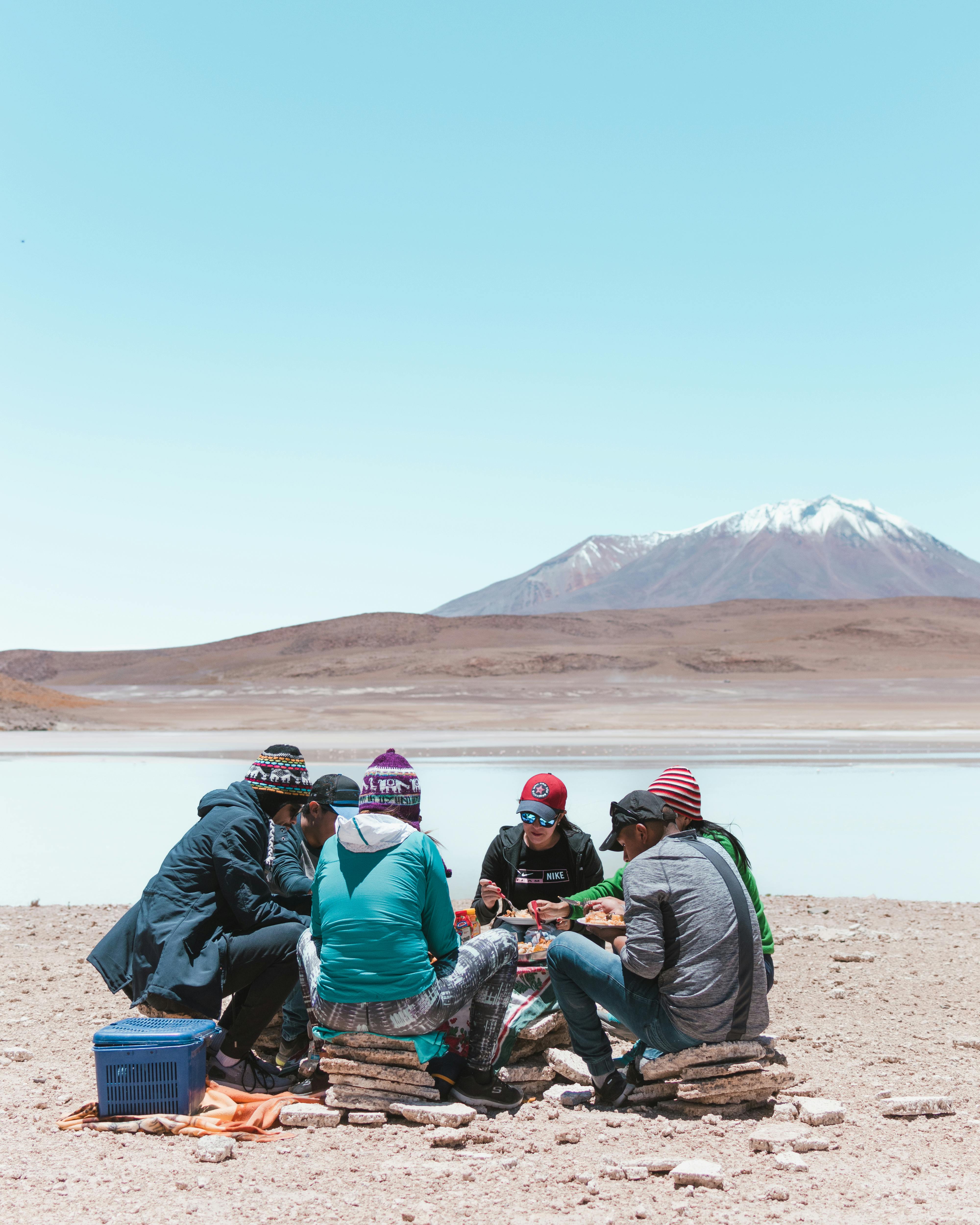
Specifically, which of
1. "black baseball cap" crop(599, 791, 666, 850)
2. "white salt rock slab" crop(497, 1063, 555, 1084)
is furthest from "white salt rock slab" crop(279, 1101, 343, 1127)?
"black baseball cap" crop(599, 791, 666, 850)

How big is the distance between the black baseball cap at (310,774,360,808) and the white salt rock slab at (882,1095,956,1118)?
247 centimetres

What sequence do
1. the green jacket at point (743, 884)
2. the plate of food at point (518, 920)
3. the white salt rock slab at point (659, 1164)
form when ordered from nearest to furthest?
the white salt rock slab at point (659, 1164) < the green jacket at point (743, 884) < the plate of food at point (518, 920)

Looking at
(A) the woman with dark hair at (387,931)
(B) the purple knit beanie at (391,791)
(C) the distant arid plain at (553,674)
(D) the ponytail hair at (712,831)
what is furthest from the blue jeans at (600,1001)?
(C) the distant arid plain at (553,674)

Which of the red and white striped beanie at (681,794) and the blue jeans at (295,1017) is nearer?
the red and white striped beanie at (681,794)

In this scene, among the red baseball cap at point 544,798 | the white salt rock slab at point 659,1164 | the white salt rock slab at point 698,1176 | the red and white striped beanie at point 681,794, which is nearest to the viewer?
the white salt rock slab at point 698,1176

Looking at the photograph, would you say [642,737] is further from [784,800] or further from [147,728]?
[147,728]

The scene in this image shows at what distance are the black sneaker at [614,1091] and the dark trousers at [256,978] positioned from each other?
1247 millimetres

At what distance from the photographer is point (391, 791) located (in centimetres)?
412

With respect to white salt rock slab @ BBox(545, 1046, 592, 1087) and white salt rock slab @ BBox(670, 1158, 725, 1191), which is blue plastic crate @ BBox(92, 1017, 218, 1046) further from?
white salt rock slab @ BBox(670, 1158, 725, 1191)

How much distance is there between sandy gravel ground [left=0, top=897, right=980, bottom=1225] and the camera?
3.37 metres

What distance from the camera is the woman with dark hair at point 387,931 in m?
3.97

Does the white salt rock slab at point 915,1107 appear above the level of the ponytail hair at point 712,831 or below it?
below

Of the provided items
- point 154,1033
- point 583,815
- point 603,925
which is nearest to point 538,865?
point 603,925

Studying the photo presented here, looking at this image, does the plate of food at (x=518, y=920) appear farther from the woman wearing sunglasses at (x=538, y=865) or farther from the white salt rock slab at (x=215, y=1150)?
the white salt rock slab at (x=215, y=1150)
